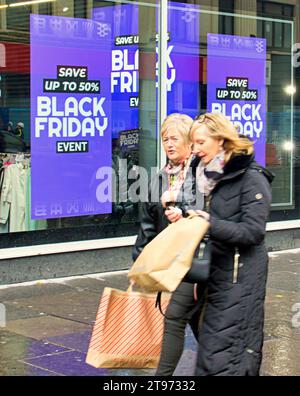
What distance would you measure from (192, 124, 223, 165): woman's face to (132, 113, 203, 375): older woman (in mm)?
362

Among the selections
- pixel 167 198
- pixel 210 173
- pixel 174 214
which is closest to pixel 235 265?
pixel 174 214

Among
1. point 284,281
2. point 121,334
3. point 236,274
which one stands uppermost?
point 236,274

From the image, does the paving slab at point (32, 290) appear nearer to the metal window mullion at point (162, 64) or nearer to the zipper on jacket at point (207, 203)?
the metal window mullion at point (162, 64)

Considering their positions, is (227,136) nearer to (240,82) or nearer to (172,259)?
(172,259)

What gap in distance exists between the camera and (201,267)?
4.19 m

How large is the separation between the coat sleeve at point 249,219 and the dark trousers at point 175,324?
26.1 inches

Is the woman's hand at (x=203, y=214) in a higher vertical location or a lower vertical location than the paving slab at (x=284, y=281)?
higher

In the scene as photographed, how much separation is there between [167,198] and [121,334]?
33.2 inches

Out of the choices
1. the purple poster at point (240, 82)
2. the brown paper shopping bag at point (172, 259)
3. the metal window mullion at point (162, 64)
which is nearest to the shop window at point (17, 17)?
the metal window mullion at point (162, 64)

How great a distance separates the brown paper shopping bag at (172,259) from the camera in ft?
13.4

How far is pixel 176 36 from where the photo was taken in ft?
32.4

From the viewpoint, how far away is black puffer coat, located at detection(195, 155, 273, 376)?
4.18m

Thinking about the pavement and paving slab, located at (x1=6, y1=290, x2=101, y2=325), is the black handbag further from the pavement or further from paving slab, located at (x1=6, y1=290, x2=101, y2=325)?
paving slab, located at (x1=6, y1=290, x2=101, y2=325)
